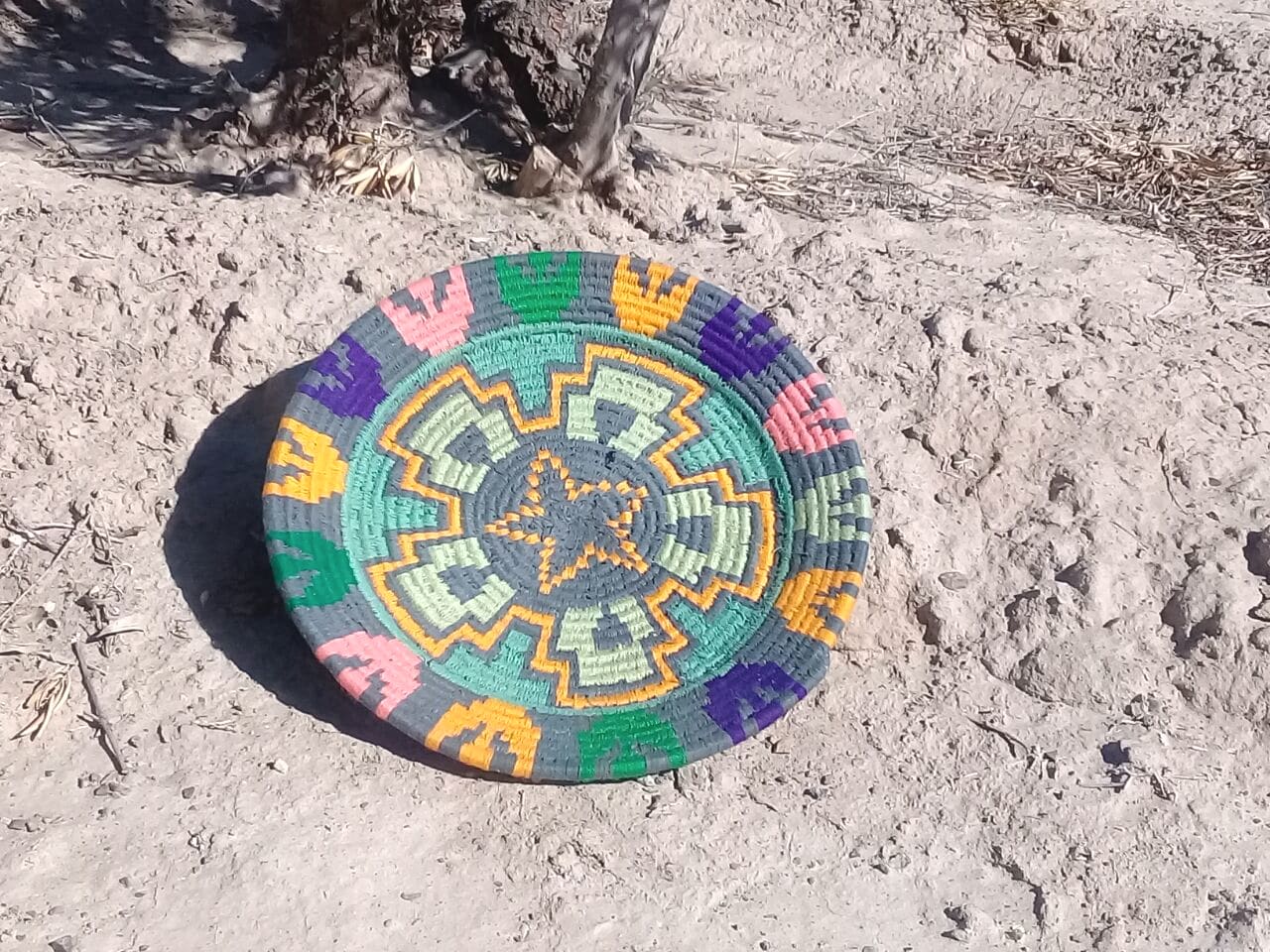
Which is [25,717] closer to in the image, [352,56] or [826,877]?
[826,877]

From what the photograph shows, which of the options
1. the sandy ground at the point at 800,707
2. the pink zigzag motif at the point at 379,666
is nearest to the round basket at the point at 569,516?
the pink zigzag motif at the point at 379,666

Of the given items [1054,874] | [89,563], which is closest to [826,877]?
[1054,874]

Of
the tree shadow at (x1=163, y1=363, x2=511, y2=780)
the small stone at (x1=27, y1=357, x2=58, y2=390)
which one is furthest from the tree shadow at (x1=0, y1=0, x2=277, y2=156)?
the tree shadow at (x1=163, y1=363, x2=511, y2=780)

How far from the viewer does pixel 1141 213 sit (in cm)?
310

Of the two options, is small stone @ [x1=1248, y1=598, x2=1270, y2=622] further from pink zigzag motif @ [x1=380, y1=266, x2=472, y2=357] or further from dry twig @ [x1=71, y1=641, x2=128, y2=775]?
dry twig @ [x1=71, y1=641, x2=128, y2=775]

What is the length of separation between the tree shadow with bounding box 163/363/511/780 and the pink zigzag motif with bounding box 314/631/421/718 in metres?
0.11

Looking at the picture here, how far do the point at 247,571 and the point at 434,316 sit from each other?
1.89 feet

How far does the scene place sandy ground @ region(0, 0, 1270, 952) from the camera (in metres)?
1.79

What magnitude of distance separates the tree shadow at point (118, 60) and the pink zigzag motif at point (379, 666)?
5.79 ft

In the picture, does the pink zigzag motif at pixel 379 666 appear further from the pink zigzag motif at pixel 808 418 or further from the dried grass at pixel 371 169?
the dried grass at pixel 371 169

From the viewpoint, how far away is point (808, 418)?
222 centimetres

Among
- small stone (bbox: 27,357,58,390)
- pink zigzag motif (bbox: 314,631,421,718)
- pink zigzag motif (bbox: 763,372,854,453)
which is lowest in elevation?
small stone (bbox: 27,357,58,390)

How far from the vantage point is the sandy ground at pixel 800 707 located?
1791mm

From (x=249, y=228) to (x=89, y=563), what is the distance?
2.54 ft
